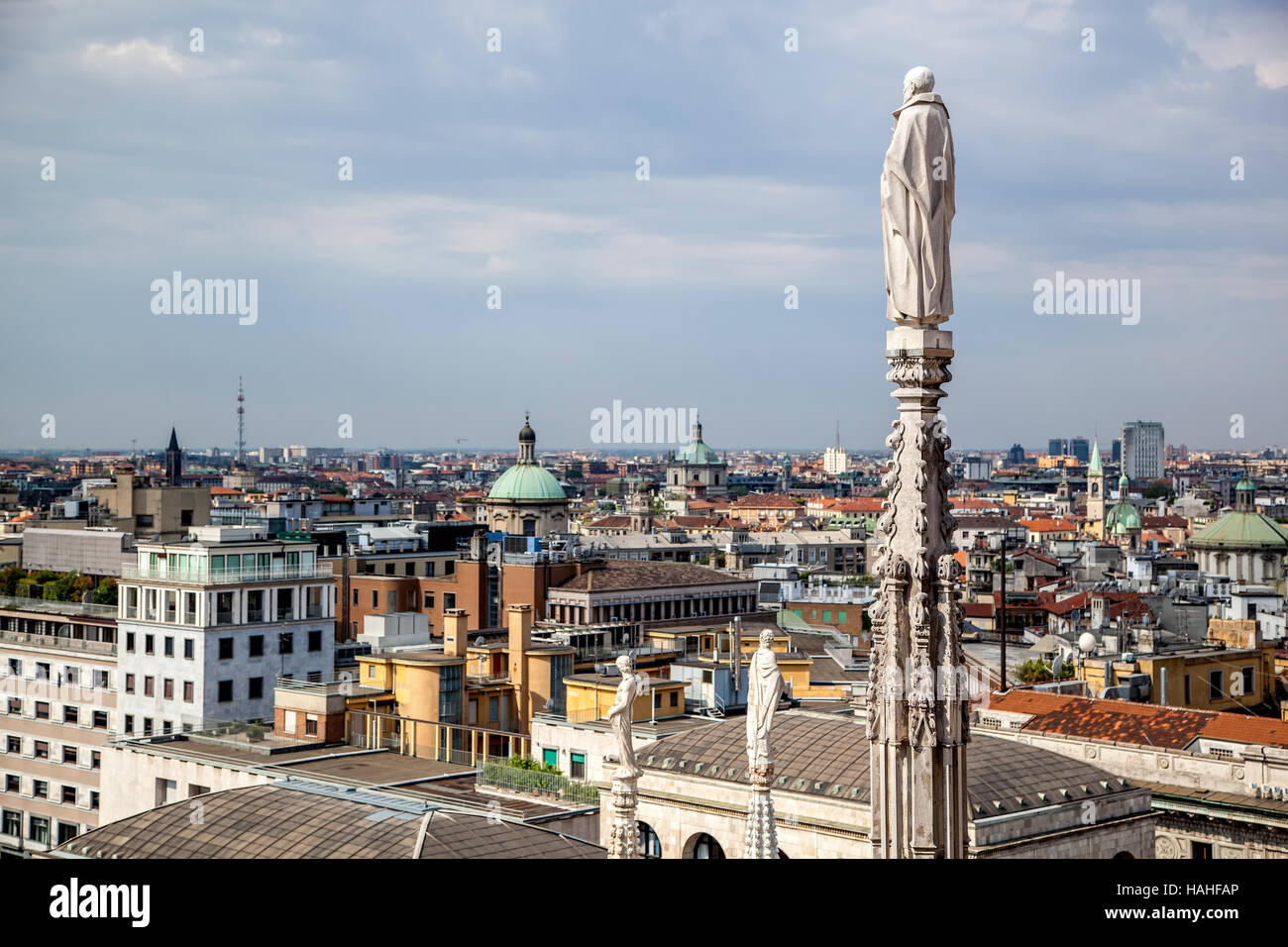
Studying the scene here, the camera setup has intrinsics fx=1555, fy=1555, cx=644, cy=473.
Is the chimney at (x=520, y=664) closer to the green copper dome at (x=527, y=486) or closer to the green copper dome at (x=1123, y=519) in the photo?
the green copper dome at (x=527, y=486)

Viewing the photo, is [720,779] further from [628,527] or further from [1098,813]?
[628,527]

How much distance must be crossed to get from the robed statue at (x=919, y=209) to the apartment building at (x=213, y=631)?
30872 mm

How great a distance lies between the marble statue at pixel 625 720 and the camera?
8.16 metres

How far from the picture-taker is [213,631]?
36.3 meters

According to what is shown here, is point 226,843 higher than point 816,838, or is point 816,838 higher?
point 226,843

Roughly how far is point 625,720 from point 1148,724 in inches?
783

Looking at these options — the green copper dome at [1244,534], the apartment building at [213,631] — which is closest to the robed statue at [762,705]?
the apartment building at [213,631]

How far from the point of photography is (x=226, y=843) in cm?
1266

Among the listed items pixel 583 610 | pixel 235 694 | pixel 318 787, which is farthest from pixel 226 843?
pixel 583 610

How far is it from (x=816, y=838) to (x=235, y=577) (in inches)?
878

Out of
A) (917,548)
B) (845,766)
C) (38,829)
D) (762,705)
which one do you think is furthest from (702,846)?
(38,829)

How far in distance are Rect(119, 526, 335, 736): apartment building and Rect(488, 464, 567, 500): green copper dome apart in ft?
229

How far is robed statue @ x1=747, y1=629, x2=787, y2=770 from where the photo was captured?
26.3 ft

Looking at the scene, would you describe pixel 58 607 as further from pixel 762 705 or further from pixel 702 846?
pixel 762 705
